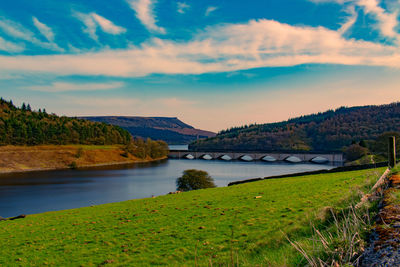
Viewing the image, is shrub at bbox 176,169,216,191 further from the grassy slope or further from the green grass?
the grassy slope

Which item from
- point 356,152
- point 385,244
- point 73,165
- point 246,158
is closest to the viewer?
point 385,244

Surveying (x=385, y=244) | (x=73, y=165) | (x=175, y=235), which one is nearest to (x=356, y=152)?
(x=175, y=235)

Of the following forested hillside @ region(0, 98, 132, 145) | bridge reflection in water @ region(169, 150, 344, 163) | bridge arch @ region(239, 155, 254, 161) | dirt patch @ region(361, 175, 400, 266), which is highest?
forested hillside @ region(0, 98, 132, 145)

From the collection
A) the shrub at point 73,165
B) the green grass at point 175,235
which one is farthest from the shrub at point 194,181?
the shrub at point 73,165

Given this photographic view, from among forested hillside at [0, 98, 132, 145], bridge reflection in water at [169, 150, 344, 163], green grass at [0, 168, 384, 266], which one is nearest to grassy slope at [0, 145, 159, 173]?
forested hillside at [0, 98, 132, 145]

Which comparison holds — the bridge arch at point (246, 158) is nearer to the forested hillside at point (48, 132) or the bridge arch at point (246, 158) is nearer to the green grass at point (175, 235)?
the forested hillside at point (48, 132)

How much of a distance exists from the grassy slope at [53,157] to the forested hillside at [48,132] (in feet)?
49.2

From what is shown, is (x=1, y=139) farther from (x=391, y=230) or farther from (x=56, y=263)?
(x=391, y=230)

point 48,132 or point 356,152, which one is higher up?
point 48,132

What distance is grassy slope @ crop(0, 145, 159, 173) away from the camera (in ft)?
364

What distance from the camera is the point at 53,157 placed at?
128 metres

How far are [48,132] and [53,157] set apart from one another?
132 ft

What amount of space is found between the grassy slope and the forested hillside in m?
15.0

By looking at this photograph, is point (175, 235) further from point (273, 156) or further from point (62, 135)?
point (62, 135)
